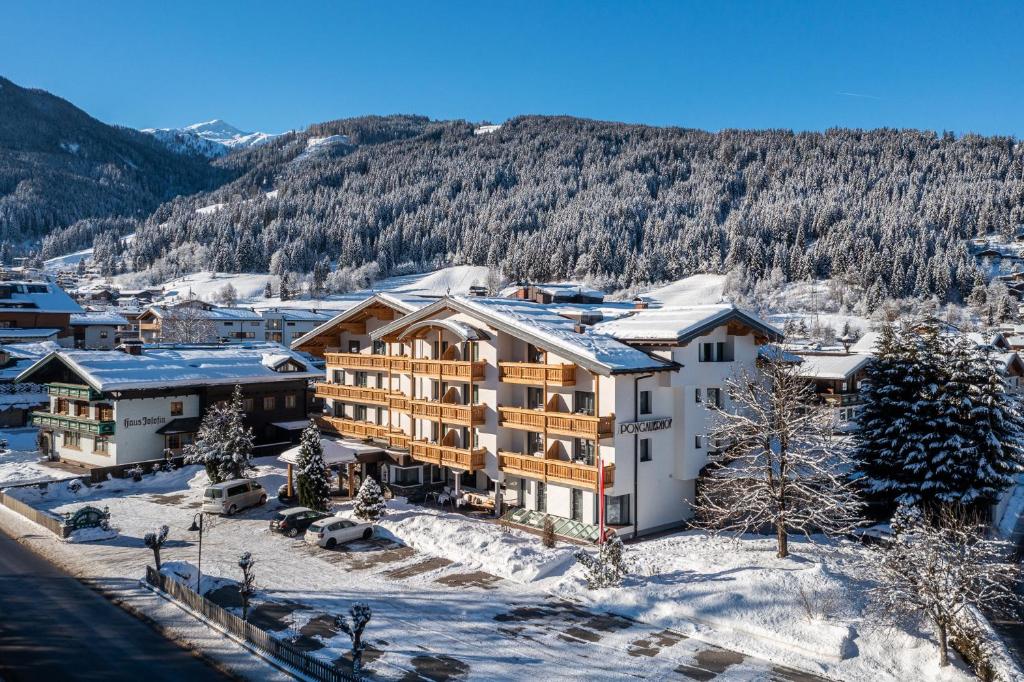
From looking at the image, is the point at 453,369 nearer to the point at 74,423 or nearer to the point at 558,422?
the point at 558,422

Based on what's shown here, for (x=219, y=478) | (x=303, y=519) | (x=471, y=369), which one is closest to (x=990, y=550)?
(x=471, y=369)

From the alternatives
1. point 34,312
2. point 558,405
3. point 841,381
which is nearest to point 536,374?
point 558,405

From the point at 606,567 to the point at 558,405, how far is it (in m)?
10.7

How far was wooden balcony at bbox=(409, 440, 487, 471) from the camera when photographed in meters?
37.2

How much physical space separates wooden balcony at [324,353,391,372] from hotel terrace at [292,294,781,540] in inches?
8.3

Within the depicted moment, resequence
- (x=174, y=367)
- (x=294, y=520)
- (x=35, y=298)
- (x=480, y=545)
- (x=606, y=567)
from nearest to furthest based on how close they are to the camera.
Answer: (x=606, y=567), (x=480, y=545), (x=294, y=520), (x=174, y=367), (x=35, y=298)

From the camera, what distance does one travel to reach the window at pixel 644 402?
34188mm

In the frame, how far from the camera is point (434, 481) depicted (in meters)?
42.5

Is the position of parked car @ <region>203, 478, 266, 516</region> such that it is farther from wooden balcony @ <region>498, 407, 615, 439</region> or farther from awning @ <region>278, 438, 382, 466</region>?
wooden balcony @ <region>498, 407, 615, 439</region>

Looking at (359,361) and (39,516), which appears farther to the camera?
(359,361)

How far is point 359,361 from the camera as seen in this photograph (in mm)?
46125

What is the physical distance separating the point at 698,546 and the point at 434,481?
17.4 metres

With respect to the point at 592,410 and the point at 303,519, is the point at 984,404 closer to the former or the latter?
the point at 592,410

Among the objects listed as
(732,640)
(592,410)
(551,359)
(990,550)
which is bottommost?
(732,640)
